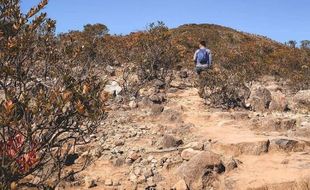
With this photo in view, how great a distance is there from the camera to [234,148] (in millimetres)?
8109

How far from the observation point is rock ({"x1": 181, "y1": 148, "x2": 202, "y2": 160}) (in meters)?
8.02

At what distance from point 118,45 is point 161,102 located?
9827 mm

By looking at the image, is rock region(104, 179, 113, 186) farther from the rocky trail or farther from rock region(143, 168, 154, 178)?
rock region(143, 168, 154, 178)

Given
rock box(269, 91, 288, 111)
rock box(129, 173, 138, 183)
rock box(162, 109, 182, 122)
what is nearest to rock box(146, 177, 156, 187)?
rock box(129, 173, 138, 183)

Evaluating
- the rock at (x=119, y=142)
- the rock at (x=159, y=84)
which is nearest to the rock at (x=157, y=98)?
the rock at (x=159, y=84)

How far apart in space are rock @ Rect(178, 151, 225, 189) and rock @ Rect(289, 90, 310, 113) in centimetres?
660

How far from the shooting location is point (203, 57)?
14117 millimetres

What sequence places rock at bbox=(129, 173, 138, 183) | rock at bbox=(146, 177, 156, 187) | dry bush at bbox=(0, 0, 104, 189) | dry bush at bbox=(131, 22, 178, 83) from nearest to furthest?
1. dry bush at bbox=(0, 0, 104, 189)
2. rock at bbox=(146, 177, 156, 187)
3. rock at bbox=(129, 173, 138, 183)
4. dry bush at bbox=(131, 22, 178, 83)

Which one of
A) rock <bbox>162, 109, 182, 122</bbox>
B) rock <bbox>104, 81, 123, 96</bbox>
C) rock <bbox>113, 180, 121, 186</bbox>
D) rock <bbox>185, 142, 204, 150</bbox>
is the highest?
rock <bbox>104, 81, 123, 96</bbox>

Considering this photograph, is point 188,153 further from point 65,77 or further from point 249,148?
point 65,77

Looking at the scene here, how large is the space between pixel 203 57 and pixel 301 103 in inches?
142

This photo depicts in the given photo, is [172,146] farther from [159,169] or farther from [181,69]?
[181,69]

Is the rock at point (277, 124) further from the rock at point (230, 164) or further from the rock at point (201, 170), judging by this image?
the rock at point (201, 170)

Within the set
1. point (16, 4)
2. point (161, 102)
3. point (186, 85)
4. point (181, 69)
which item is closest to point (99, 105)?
point (16, 4)
